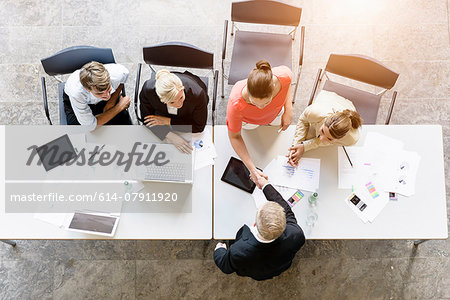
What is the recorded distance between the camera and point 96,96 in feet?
7.62

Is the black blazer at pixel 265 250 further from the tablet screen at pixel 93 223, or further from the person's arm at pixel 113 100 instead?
the person's arm at pixel 113 100

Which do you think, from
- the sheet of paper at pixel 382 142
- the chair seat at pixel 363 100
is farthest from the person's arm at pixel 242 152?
the chair seat at pixel 363 100

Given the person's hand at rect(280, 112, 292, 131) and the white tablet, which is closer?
the white tablet

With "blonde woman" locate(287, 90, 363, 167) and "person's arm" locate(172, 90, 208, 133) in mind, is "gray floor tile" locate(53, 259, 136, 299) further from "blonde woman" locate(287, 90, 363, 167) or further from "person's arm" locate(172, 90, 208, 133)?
"blonde woman" locate(287, 90, 363, 167)

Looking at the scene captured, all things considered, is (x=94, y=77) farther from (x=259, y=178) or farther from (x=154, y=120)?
(x=259, y=178)

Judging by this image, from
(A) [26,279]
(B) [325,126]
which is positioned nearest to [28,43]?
(A) [26,279]

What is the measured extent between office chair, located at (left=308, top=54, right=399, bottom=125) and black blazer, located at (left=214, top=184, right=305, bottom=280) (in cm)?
107

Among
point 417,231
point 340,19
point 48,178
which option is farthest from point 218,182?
point 340,19

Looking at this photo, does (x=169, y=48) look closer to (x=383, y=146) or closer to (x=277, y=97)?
(x=277, y=97)

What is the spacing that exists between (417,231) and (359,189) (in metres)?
0.44

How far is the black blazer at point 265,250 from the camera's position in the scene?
2.10 meters

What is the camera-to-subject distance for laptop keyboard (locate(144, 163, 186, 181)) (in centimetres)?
230

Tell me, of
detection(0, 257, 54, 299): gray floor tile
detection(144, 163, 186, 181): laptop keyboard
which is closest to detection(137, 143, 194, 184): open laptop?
detection(144, 163, 186, 181): laptop keyboard

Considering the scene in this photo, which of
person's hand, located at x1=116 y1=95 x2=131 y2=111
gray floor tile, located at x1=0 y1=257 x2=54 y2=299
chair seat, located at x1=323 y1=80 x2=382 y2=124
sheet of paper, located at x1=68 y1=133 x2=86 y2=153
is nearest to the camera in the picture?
sheet of paper, located at x1=68 y1=133 x2=86 y2=153
